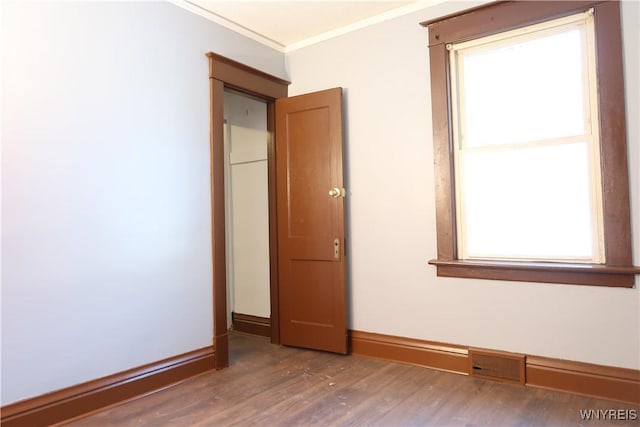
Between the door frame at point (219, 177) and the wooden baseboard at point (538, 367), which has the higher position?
the door frame at point (219, 177)

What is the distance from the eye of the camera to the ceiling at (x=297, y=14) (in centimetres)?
311

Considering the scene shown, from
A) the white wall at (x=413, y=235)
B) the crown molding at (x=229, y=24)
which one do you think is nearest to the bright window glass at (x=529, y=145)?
the white wall at (x=413, y=235)

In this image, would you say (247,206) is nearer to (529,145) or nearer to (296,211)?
(296,211)

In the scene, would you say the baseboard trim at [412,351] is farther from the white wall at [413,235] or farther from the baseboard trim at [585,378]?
the baseboard trim at [585,378]

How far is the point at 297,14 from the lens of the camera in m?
3.27

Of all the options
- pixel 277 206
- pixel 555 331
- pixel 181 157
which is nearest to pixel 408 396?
pixel 555 331

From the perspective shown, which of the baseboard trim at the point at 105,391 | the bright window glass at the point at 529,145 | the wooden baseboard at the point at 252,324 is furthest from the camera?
the wooden baseboard at the point at 252,324

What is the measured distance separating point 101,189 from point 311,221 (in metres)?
1.59

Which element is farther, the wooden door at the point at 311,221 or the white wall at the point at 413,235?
the wooden door at the point at 311,221

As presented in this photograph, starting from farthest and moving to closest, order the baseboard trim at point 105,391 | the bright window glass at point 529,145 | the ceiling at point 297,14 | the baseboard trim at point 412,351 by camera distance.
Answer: the ceiling at point 297,14
the baseboard trim at point 412,351
the bright window glass at point 529,145
the baseboard trim at point 105,391

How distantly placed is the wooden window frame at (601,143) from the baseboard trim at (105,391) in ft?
6.01

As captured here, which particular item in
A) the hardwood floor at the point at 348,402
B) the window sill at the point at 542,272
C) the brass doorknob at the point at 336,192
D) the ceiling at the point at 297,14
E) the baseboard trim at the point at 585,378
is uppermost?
the ceiling at the point at 297,14

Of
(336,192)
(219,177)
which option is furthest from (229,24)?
(336,192)

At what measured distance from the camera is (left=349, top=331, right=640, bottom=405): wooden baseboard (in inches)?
95.5
